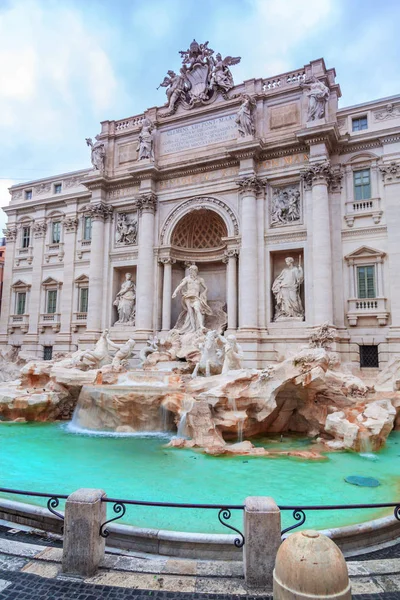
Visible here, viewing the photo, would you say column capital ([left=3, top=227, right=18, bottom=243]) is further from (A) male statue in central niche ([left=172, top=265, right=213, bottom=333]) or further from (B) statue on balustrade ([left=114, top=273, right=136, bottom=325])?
(A) male statue in central niche ([left=172, top=265, right=213, bottom=333])

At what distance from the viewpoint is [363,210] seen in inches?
719

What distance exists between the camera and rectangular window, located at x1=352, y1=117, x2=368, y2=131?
61.9 ft

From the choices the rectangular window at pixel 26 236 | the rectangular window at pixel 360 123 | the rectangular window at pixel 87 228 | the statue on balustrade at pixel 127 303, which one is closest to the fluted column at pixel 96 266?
the statue on balustrade at pixel 127 303

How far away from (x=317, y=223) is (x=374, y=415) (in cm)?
957

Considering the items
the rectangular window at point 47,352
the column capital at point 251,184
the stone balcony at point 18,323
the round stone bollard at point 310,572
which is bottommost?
the round stone bollard at point 310,572

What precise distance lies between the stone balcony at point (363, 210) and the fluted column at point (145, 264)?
979 cm

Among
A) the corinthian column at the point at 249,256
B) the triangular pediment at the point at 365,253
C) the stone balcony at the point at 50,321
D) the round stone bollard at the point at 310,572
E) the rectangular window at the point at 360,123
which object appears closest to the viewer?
the round stone bollard at the point at 310,572

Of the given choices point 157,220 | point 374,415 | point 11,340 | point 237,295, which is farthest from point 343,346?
point 11,340

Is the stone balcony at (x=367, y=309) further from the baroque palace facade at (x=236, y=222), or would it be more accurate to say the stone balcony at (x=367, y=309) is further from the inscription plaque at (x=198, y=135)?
the inscription plaque at (x=198, y=135)

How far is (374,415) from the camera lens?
10914 mm

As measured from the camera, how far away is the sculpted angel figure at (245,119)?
64.7 feet

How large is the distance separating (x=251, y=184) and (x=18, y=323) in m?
17.1

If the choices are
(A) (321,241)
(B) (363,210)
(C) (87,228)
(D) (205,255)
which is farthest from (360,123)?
(C) (87,228)

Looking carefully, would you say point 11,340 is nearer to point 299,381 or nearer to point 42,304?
point 42,304
